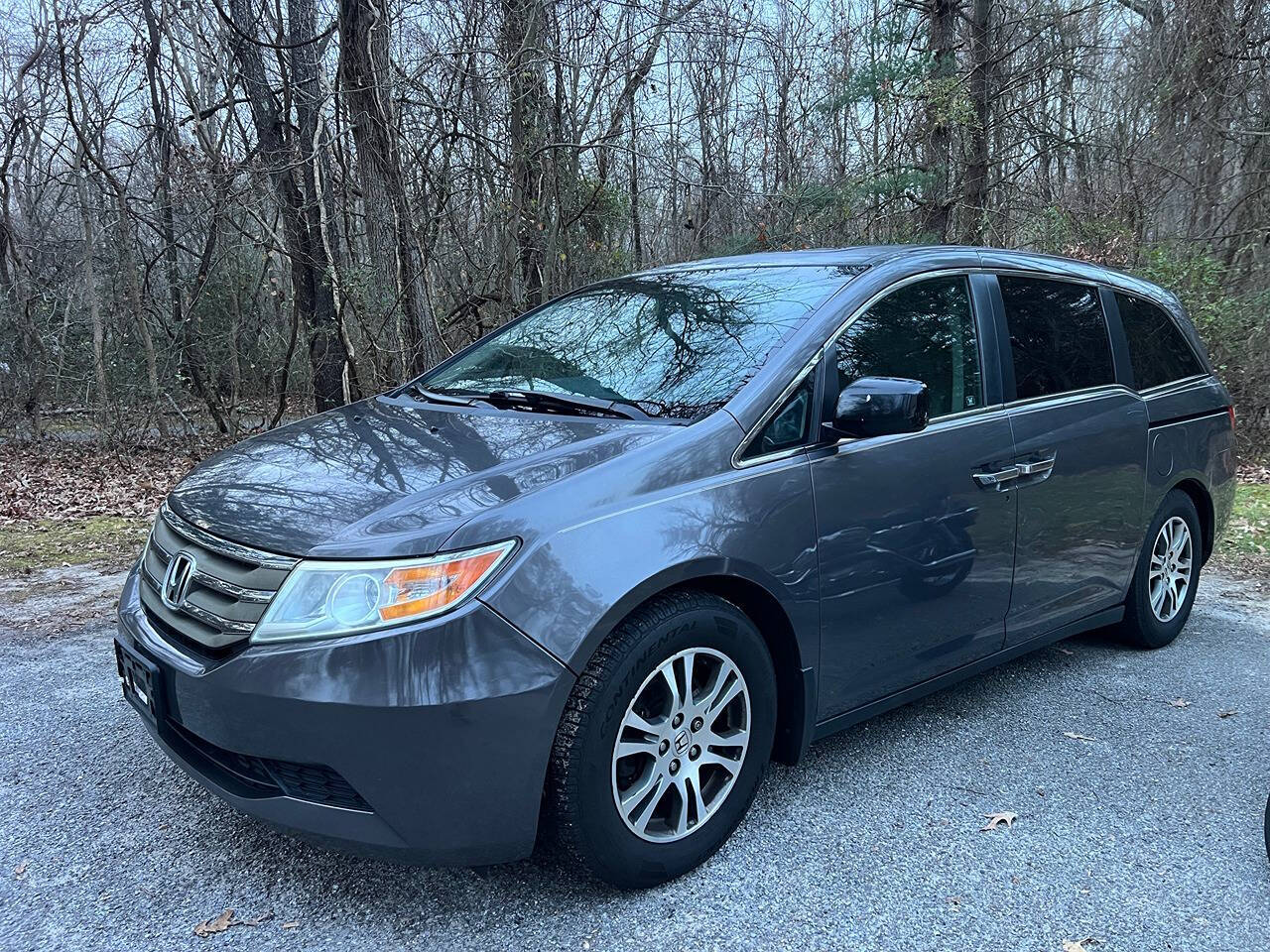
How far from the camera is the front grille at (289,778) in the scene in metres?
2.21

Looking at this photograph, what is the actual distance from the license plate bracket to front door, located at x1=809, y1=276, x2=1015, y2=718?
1.85m

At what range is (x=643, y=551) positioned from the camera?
7.85ft

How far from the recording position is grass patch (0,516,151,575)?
6.18m

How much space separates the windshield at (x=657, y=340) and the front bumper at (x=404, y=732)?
100 centimetres

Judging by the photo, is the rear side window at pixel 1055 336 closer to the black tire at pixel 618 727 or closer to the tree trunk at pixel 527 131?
the black tire at pixel 618 727

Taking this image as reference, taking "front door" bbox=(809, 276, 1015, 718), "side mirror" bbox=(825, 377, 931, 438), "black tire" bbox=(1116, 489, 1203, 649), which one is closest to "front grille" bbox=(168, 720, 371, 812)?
"front door" bbox=(809, 276, 1015, 718)

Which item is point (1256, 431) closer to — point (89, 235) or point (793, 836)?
point (793, 836)

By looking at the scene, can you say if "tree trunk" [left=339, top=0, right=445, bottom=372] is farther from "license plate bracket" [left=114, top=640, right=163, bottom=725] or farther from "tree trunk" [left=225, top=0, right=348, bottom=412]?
"license plate bracket" [left=114, top=640, right=163, bottom=725]

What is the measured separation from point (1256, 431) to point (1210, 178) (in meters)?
3.03

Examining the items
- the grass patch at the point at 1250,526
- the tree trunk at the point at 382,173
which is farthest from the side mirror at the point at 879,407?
the tree trunk at the point at 382,173

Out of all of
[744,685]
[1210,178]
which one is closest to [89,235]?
[744,685]

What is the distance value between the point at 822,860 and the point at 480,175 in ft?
27.7

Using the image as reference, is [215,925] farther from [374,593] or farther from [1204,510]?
[1204,510]

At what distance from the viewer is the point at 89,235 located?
10891 millimetres
